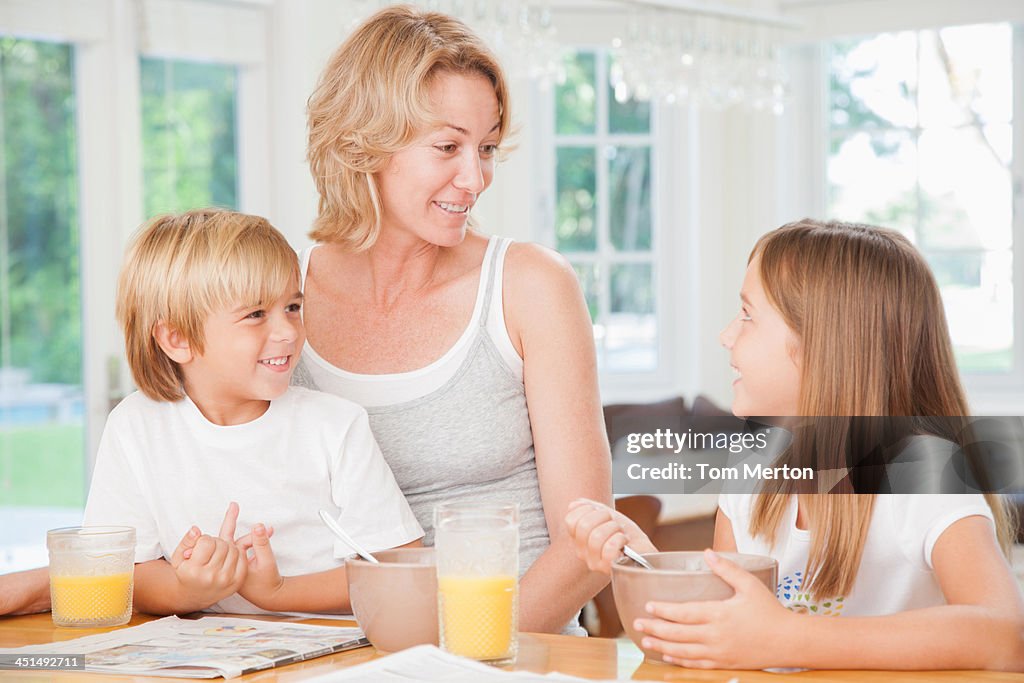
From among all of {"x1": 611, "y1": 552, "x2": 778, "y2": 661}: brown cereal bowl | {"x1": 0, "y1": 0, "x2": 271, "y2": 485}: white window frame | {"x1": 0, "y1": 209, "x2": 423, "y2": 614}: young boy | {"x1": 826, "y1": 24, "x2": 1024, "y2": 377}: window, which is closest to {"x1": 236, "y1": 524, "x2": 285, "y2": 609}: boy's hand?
{"x1": 0, "y1": 209, "x2": 423, "y2": 614}: young boy

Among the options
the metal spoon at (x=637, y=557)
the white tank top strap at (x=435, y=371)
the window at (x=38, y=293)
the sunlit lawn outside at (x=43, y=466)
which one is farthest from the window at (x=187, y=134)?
the metal spoon at (x=637, y=557)

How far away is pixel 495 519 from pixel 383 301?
0.68 meters

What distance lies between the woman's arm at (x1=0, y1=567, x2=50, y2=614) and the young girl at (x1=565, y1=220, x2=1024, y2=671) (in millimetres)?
581

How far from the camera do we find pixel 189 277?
4.66ft

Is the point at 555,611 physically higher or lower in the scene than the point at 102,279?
lower

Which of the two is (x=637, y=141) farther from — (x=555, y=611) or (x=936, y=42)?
(x=555, y=611)

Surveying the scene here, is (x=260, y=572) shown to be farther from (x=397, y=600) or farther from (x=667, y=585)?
(x=667, y=585)

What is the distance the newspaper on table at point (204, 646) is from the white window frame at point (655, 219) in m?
3.78

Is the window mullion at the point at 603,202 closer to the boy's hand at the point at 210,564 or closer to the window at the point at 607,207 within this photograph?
the window at the point at 607,207

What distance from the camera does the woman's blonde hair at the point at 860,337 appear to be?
1325mm

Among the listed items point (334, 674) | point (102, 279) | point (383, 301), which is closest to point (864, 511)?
point (334, 674)

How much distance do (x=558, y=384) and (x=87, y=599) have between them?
607mm

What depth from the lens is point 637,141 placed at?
4.94 m

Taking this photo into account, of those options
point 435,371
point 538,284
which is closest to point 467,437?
Result: point 435,371
